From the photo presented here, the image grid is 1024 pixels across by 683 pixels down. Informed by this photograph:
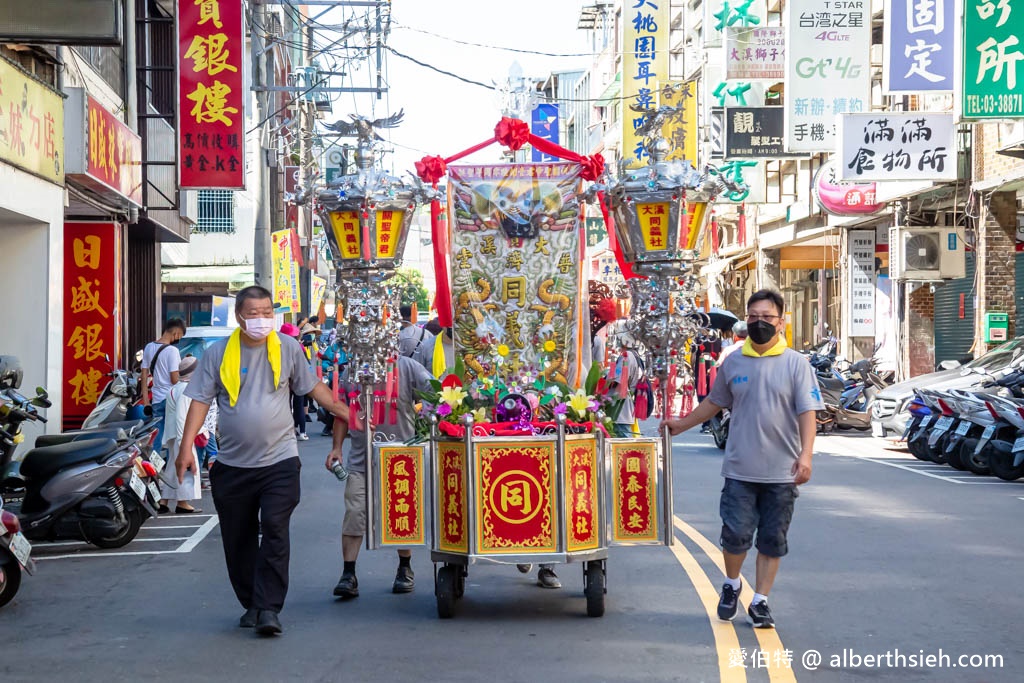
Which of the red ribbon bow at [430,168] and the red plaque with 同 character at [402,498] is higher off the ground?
the red ribbon bow at [430,168]

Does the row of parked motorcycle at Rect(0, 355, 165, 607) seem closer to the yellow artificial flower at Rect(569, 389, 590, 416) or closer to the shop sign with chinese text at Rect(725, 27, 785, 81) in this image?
the yellow artificial flower at Rect(569, 389, 590, 416)

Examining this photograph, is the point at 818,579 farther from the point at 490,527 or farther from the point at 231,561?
the point at 231,561

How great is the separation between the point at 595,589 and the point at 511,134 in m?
3.22

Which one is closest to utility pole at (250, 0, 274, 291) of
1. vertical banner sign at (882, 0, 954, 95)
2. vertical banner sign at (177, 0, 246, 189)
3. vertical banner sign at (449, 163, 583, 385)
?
vertical banner sign at (177, 0, 246, 189)

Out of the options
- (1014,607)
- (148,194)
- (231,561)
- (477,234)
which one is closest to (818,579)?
(1014,607)

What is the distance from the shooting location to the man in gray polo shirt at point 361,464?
26.5 ft

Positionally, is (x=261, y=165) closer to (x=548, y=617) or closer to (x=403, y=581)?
(x=403, y=581)

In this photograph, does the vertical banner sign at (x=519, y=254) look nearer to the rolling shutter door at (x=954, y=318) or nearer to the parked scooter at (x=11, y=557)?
the parked scooter at (x=11, y=557)

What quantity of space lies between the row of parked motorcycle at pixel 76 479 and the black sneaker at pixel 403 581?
119 inches

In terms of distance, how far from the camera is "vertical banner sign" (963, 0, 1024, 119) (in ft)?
56.0

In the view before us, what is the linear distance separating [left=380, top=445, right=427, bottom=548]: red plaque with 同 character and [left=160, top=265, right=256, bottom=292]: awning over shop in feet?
81.8

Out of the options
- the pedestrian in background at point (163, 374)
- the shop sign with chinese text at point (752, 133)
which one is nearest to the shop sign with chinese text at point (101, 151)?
the pedestrian in background at point (163, 374)

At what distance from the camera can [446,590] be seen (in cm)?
742

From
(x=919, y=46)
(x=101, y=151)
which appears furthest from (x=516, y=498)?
(x=919, y=46)
